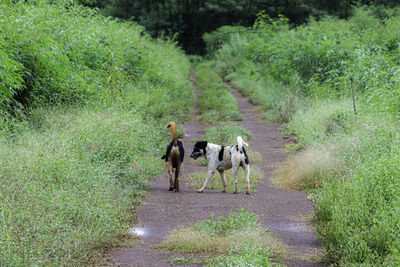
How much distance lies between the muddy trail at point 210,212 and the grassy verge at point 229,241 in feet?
0.61

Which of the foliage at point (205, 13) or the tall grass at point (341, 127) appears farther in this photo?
the foliage at point (205, 13)

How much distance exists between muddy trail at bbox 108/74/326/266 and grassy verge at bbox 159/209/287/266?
19 centimetres

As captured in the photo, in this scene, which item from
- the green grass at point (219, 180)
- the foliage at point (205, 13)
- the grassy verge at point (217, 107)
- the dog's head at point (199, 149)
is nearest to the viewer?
the dog's head at point (199, 149)

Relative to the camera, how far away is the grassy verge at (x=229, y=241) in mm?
4996

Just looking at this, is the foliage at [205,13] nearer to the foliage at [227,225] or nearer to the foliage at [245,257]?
the foliage at [227,225]

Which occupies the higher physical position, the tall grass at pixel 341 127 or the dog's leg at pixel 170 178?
the tall grass at pixel 341 127

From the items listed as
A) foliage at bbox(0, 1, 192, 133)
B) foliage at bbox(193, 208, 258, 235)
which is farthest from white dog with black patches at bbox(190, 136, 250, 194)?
foliage at bbox(0, 1, 192, 133)

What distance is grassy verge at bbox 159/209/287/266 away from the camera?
4996mm

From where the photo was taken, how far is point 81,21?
15.2 m

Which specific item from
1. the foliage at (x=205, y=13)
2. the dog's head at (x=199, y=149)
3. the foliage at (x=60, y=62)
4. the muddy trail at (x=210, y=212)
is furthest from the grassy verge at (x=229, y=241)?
the foliage at (x=205, y=13)

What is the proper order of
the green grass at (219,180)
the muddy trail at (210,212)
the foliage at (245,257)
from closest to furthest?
1. the foliage at (245,257)
2. the muddy trail at (210,212)
3. the green grass at (219,180)

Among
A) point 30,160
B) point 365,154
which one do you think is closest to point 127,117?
point 30,160

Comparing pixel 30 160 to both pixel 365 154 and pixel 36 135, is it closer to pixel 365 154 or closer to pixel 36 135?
pixel 36 135

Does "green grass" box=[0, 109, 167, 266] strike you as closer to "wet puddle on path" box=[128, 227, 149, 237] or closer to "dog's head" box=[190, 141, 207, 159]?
"wet puddle on path" box=[128, 227, 149, 237]
